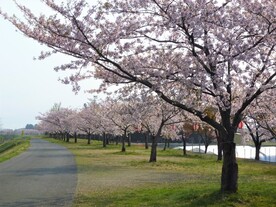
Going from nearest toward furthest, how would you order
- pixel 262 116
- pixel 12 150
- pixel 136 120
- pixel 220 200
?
1. pixel 220 200
2. pixel 136 120
3. pixel 262 116
4. pixel 12 150

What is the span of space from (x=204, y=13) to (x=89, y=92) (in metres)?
7.54

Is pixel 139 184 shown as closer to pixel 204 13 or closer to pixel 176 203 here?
pixel 176 203

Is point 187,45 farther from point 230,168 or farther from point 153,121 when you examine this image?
point 153,121

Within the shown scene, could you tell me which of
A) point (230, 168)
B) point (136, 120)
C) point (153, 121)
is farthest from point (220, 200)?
point (153, 121)

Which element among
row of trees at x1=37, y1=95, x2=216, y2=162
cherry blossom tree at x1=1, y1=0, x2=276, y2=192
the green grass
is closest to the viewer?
cherry blossom tree at x1=1, y1=0, x2=276, y2=192

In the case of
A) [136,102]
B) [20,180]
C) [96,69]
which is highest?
[96,69]

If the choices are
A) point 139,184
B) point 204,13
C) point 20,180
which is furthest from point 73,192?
point 204,13

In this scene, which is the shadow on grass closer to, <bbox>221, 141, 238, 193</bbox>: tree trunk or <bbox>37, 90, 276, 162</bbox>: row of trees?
<bbox>221, 141, 238, 193</bbox>: tree trunk

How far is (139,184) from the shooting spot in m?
17.0

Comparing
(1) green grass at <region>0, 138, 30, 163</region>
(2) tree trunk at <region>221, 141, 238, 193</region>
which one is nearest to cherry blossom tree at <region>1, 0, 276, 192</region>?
(2) tree trunk at <region>221, 141, 238, 193</region>

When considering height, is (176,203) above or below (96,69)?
below

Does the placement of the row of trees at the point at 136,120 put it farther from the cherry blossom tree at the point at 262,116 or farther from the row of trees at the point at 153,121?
the cherry blossom tree at the point at 262,116

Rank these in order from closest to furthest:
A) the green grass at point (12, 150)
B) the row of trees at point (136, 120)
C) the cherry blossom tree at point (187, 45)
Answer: the cherry blossom tree at point (187, 45), the row of trees at point (136, 120), the green grass at point (12, 150)

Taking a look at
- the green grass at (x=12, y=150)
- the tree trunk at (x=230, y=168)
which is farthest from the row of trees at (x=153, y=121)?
the green grass at (x=12, y=150)
